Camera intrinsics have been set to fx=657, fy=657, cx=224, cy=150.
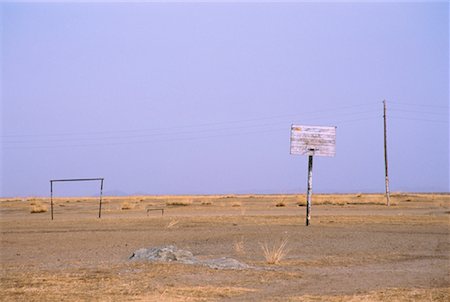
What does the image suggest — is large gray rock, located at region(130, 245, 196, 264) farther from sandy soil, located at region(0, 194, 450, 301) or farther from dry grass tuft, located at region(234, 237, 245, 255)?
dry grass tuft, located at region(234, 237, 245, 255)

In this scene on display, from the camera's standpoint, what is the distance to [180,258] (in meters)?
17.2

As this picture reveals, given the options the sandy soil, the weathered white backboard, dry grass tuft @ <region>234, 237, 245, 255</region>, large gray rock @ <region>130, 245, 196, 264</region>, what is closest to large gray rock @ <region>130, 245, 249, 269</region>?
large gray rock @ <region>130, 245, 196, 264</region>

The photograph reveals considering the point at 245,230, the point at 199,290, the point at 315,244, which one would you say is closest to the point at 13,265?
the point at 199,290

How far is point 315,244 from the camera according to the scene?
2180 centimetres

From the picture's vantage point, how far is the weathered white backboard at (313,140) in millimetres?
29531

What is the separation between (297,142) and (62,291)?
729 inches

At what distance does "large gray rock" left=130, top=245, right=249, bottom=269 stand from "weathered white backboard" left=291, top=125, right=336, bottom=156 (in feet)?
42.2

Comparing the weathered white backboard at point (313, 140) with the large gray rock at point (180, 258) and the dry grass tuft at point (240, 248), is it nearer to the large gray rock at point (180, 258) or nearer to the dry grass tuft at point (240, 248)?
the dry grass tuft at point (240, 248)

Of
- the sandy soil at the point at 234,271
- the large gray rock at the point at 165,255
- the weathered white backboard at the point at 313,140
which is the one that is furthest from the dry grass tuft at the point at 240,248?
the weathered white backboard at the point at 313,140

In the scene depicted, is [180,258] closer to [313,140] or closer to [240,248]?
[240,248]

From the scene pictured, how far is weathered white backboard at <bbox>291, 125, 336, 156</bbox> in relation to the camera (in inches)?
1163

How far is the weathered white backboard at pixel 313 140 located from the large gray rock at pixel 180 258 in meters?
12.9

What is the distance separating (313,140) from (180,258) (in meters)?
13.8

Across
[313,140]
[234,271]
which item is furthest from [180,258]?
[313,140]
